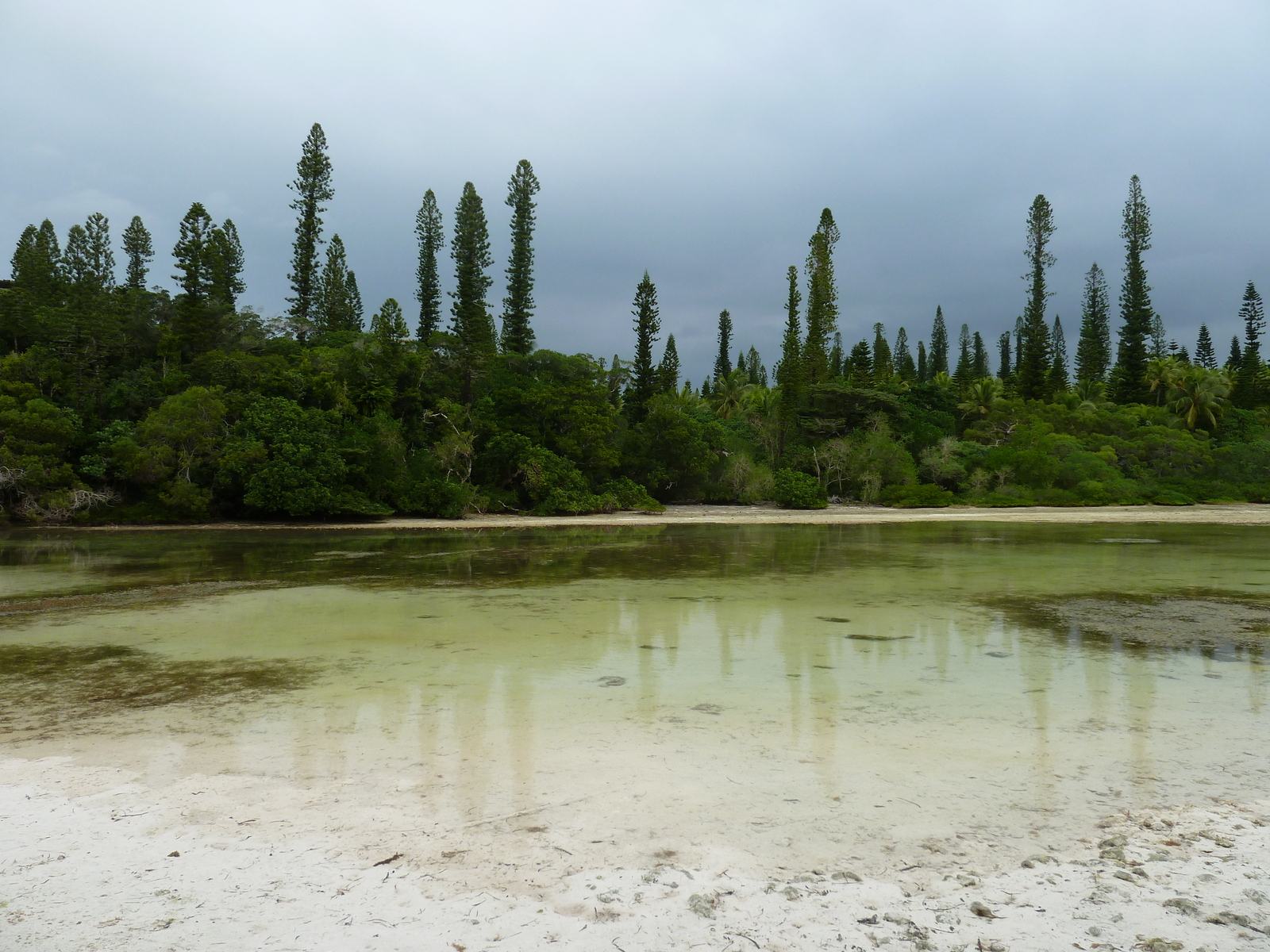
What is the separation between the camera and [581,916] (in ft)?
9.55

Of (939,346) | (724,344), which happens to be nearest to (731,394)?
(724,344)

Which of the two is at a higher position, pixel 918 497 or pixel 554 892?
pixel 918 497

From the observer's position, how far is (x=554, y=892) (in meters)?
3.09

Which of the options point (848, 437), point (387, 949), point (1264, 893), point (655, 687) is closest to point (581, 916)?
point (387, 949)

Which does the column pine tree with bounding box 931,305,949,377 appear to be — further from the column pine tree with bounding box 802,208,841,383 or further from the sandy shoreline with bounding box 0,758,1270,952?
the sandy shoreline with bounding box 0,758,1270,952

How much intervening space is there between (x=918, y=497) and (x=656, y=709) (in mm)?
35122

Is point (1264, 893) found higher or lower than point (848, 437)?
lower

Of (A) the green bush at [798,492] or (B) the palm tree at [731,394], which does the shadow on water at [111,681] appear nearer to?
(A) the green bush at [798,492]

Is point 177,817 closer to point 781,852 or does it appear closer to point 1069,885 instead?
point 781,852

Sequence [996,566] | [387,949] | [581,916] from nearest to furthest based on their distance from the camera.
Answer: [387,949] < [581,916] < [996,566]

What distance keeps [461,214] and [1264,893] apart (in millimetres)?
49908

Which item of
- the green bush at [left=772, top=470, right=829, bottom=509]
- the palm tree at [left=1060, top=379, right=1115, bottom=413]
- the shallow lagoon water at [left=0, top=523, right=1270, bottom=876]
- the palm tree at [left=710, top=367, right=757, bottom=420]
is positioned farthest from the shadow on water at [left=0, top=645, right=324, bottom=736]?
the palm tree at [left=710, top=367, right=757, bottom=420]

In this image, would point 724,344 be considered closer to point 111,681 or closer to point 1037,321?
point 1037,321

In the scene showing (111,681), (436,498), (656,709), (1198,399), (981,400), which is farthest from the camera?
(981,400)
